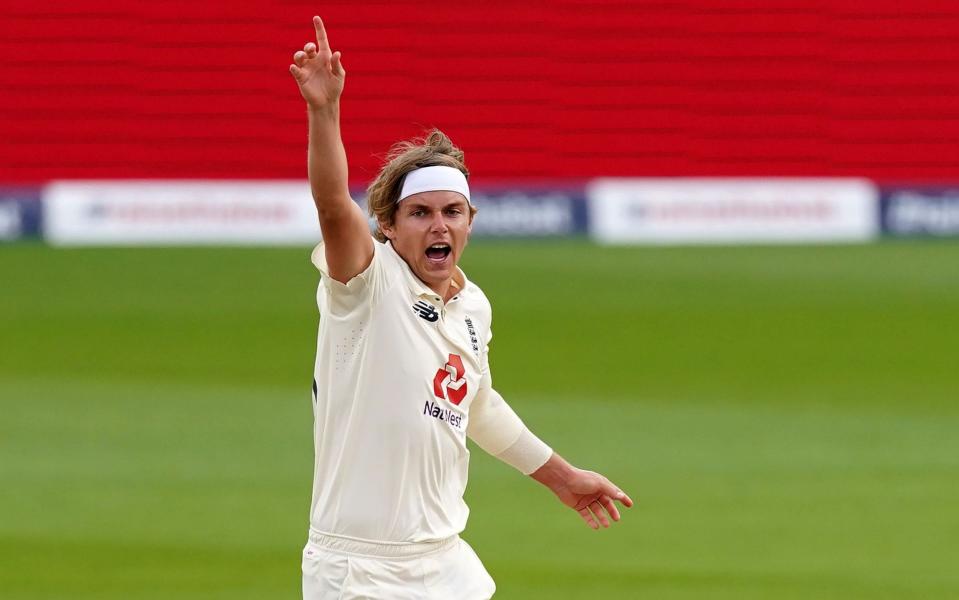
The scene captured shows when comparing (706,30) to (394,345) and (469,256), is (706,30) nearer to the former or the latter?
(469,256)

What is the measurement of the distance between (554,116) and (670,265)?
210 centimetres

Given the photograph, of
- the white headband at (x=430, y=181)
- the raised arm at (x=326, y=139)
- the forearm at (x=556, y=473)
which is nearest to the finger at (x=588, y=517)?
the forearm at (x=556, y=473)

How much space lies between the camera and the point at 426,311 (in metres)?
4.32

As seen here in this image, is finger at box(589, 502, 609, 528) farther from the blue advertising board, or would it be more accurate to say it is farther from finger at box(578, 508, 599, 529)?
the blue advertising board

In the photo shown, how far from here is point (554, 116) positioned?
16484mm

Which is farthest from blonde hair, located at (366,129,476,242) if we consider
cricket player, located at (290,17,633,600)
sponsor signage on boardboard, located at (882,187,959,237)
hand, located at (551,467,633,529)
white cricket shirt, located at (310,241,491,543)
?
sponsor signage on boardboard, located at (882,187,959,237)

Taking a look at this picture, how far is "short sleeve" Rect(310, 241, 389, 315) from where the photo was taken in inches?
160

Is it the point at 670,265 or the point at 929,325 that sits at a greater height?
the point at 670,265

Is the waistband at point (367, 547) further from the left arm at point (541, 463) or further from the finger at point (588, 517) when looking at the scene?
the finger at point (588, 517)

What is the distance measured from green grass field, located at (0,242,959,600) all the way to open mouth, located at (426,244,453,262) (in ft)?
13.1

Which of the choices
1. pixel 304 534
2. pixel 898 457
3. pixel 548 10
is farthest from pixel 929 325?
pixel 304 534

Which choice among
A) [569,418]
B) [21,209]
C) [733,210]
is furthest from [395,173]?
[21,209]

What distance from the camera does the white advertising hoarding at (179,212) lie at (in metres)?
14.6

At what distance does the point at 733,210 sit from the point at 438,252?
35.7ft
